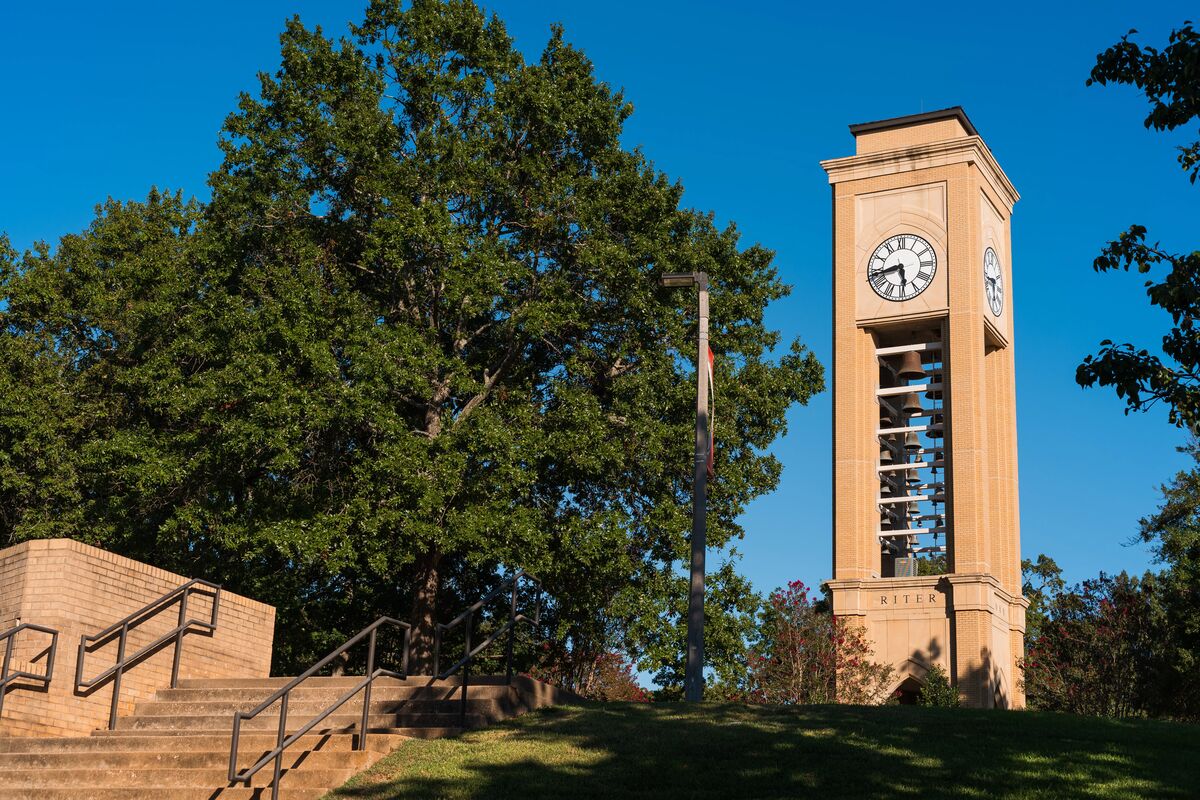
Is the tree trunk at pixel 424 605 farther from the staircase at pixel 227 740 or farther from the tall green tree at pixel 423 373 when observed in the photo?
the staircase at pixel 227 740

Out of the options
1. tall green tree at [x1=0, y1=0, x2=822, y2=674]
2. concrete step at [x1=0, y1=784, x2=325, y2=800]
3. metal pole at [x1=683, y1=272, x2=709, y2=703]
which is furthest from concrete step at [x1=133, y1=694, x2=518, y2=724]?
tall green tree at [x1=0, y1=0, x2=822, y2=674]

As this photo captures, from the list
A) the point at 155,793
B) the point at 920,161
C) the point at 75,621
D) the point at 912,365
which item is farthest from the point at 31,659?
the point at 920,161

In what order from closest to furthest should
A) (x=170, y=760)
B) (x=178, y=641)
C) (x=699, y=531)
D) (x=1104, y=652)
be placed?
1. (x=170, y=760)
2. (x=178, y=641)
3. (x=699, y=531)
4. (x=1104, y=652)

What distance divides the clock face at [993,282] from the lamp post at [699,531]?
68.7ft

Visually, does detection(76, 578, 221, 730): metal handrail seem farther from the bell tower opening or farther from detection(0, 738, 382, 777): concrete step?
the bell tower opening

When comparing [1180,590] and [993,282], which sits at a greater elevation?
[993,282]

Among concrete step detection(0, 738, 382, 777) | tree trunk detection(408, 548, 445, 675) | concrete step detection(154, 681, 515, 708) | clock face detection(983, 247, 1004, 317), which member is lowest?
concrete step detection(0, 738, 382, 777)

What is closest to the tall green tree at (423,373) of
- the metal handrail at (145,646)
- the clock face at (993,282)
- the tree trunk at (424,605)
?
the tree trunk at (424,605)

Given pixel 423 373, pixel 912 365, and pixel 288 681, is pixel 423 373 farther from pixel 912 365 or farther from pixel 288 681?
pixel 912 365

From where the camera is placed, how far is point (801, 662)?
29547 mm

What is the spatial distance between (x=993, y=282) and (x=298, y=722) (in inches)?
1148

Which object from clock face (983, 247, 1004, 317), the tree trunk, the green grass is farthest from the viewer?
clock face (983, 247, 1004, 317)

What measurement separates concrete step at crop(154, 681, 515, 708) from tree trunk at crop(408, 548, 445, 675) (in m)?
10.3

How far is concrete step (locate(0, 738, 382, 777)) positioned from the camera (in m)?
12.9
